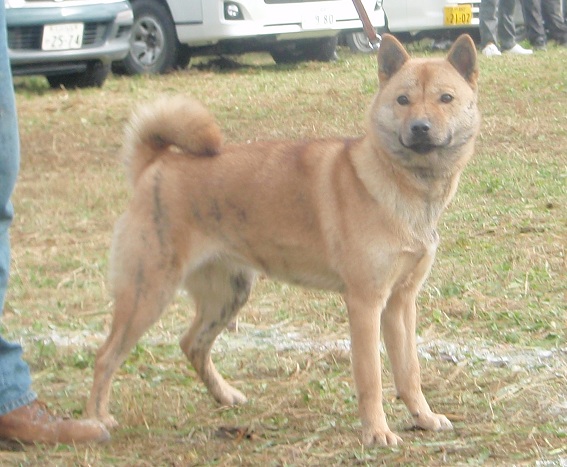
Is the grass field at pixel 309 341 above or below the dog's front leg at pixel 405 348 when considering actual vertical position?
below

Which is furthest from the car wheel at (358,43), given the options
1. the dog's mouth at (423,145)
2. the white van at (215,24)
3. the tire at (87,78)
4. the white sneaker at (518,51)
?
the dog's mouth at (423,145)

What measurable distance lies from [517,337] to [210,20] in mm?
7619

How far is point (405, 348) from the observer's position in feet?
12.9

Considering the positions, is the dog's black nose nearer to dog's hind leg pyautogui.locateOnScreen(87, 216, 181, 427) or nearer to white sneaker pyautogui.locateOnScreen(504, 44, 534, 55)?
dog's hind leg pyautogui.locateOnScreen(87, 216, 181, 427)

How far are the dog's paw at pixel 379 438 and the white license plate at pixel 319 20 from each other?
8.77 m

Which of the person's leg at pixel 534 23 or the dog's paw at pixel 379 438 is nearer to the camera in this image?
the dog's paw at pixel 379 438

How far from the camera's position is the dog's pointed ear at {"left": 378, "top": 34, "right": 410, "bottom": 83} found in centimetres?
389

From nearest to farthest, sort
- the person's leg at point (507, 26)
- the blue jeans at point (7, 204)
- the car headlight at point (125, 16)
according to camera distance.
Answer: the blue jeans at point (7, 204)
the car headlight at point (125, 16)
the person's leg at point (507, 26)

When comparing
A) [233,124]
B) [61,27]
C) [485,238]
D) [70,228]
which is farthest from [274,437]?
[61,27]

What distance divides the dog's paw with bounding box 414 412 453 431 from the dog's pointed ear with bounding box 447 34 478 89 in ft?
3.64

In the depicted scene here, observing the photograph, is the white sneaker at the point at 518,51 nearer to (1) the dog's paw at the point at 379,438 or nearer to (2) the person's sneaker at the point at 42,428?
(1) the dog's paw at the point at 379,438

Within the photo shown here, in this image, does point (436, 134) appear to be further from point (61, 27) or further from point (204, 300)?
point (61, 27)

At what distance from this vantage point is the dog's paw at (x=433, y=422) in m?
3.76

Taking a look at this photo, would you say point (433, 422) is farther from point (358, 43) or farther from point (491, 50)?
point (358, 43)
